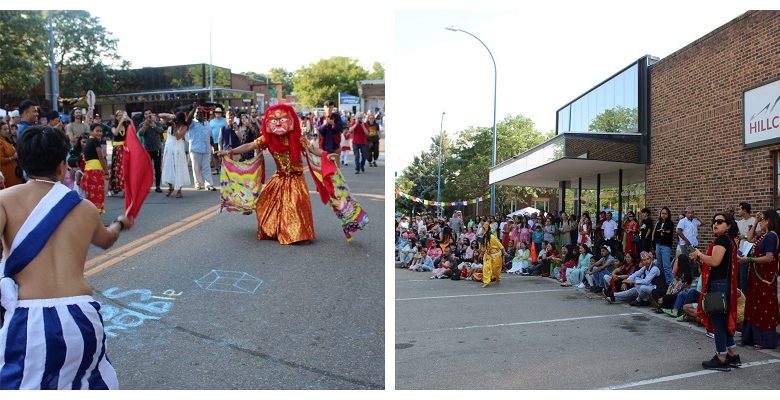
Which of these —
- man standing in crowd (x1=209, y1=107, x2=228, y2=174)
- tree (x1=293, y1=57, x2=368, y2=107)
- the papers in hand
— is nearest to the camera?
the papers in hand

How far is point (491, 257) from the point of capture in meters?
7.43

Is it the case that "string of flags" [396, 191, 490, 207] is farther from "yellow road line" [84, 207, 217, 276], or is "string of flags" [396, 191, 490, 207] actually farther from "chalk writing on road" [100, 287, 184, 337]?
"yellow road line" [84, 207, 217, 276]

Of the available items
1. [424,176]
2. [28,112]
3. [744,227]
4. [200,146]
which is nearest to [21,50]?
[200,146]

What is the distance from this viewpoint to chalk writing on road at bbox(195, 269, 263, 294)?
18.2 feet

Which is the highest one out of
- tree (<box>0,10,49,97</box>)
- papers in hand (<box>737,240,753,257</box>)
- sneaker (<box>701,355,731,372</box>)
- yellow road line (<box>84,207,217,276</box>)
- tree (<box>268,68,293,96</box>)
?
tree (<box>268,68,293,96</box>)

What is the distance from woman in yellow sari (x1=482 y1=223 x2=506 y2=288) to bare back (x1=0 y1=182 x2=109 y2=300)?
464 cm

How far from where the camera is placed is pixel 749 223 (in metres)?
5.80

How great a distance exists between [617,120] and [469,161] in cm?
173

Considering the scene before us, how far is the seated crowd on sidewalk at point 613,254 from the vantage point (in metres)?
5.55

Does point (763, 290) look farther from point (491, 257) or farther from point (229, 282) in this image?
point (229, 282)

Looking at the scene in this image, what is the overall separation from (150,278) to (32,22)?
61.6ft

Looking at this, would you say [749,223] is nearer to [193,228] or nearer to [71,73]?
[193,228]

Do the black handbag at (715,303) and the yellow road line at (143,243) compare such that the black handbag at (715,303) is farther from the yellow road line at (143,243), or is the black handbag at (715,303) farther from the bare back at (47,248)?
the yellow road line at (143,243)

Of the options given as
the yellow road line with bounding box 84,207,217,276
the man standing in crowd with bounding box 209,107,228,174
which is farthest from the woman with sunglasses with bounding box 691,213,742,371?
the man standing in crowd with bounding box 209,107,228,174
